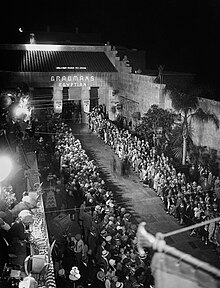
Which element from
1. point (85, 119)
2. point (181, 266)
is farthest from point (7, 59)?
point (181, 266)

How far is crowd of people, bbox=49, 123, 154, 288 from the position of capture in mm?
9516

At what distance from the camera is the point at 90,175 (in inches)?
626

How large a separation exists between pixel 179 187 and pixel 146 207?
1635mm

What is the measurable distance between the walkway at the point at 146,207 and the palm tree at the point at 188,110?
3.52 meters

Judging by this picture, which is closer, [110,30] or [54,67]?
[54,67]

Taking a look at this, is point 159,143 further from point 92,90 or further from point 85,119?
point 92,90

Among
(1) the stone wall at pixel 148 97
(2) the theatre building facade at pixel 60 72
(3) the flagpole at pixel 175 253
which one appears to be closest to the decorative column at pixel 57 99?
(2) the theatre building facade at pixel 60 72

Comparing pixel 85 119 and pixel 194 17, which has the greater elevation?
pixel 194 17

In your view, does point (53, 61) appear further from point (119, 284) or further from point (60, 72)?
point (119, 284)

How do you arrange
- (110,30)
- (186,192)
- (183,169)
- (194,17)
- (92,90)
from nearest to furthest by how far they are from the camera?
1. (186,192)
2. (183,169)
3. (194,17)
4. (92,90)
5. (110,30)

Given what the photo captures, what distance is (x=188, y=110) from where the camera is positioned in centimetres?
2127

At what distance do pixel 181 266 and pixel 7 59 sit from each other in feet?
106

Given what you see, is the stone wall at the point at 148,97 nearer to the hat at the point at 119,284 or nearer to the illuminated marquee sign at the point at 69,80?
the illuminated marquee sign at the point at 69,80

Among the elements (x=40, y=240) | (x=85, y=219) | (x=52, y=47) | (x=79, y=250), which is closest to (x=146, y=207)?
(x=85, y=219)
